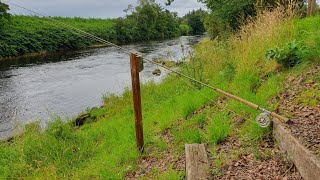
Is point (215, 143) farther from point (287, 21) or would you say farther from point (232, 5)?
point (232, 5)

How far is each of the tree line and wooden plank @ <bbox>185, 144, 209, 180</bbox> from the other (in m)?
11.6

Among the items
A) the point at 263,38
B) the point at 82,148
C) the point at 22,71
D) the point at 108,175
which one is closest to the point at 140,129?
the point at 108,175

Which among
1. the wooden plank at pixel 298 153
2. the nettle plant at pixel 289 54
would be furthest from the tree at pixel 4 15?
the wooden plank at pixel 298 153

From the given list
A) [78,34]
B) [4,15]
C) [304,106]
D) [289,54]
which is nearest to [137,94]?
[304,106]

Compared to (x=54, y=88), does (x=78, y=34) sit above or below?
above

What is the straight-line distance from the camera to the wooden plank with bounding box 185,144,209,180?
3.27m

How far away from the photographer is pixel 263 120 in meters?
3.63

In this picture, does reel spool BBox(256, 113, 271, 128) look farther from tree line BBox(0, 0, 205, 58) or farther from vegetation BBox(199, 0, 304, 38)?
tree line BBox(0, 0, 205, 58)

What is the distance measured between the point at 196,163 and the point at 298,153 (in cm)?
111

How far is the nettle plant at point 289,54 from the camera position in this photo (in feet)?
17.2

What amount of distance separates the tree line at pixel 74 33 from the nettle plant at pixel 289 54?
10.7 meters

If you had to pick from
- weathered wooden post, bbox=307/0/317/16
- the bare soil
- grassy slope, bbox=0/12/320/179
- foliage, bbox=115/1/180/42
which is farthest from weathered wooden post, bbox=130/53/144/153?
foliage, bbox=115/1/180/42

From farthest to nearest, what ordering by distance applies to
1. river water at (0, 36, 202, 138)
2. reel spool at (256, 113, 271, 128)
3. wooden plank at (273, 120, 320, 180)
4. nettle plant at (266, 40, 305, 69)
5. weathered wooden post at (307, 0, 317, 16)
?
river water at (0, 36, 202, 138) → weathered wooden post at (307, 0, 317, 16) → nettle plant at (266, 40, 305, 69) → reel spool at (256, 113, 271, 128) → wooden plank at (273, 120, 320, 180)

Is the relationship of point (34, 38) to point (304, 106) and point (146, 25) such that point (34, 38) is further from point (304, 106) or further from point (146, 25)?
point (304, 106)
